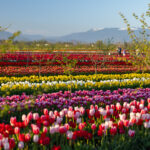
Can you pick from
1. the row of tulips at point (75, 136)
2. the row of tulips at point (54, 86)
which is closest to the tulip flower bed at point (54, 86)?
the row of tulips at point (54, 86)

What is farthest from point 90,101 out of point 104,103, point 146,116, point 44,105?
point 146,116

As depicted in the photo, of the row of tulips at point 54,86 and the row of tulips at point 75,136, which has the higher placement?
the row of tulips at point 75,136

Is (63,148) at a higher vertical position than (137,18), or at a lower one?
lower

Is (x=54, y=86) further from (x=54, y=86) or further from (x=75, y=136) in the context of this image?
(x=75, y=136)

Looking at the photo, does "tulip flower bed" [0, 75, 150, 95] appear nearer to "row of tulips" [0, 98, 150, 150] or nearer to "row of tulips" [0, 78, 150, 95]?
"row of tulips" [0, 78, 150, 95]

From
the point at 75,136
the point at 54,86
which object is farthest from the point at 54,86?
the point at 75,136

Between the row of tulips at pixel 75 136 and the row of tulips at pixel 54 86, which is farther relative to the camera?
the row of tulips at pixel 54 86

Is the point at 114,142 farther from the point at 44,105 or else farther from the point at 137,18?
the point at 137,18

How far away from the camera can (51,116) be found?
3.96m

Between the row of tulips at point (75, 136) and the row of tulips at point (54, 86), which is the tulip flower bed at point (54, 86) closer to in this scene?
the row of tulips at point (54, 86)

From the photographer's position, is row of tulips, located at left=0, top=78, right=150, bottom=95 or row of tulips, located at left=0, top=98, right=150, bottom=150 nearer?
row of tulips, located at left=0, top=98, right=150, bottom=150

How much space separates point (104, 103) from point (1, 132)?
3.41 metres

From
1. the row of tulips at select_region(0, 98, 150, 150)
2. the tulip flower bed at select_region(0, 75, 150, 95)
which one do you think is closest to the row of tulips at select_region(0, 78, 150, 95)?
the tulip flower bed at select_region(0, 75, 150, 95)

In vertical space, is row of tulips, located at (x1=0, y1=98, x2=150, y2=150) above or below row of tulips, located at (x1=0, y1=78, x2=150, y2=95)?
above
